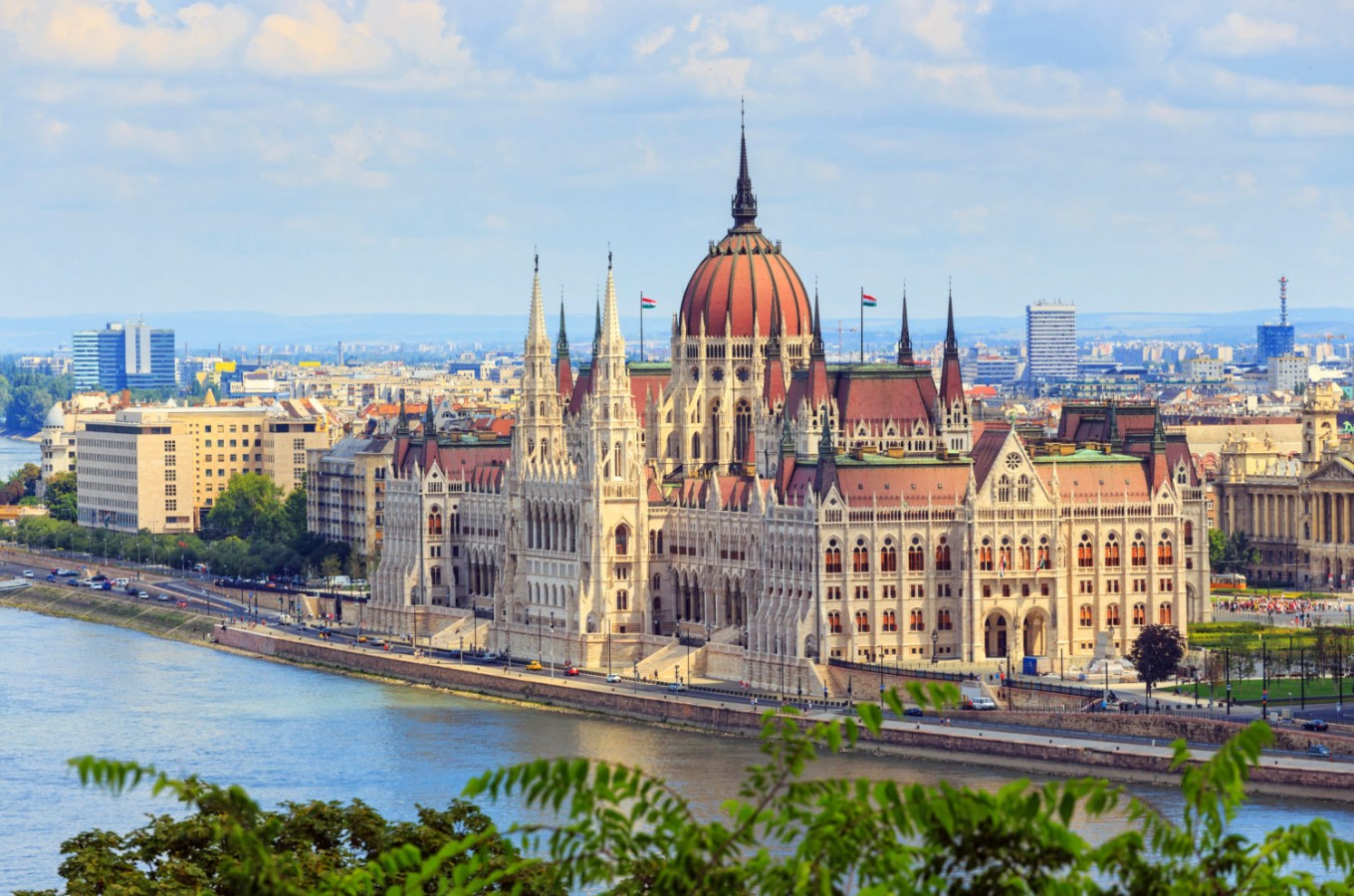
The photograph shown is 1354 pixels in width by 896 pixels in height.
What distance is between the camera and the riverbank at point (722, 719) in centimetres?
9000

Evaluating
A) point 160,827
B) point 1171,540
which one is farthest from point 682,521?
point 160,827

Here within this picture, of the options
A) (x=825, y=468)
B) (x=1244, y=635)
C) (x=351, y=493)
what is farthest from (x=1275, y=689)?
(x=351, y=493)

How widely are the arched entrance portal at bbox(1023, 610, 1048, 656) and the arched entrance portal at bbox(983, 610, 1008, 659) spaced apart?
3.49ft

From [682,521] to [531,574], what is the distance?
32.8 ft

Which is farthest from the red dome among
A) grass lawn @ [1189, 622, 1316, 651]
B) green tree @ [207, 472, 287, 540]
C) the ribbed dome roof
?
green tree @ [207, 472, 287, 540]

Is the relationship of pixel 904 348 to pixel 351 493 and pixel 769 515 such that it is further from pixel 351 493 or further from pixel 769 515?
pixel 351 493

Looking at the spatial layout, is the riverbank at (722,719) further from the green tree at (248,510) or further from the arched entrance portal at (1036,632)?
the green tree at (248,510)

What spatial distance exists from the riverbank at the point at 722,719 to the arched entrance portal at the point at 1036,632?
45.1 feet

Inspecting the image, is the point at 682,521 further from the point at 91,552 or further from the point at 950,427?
the point at 91,552

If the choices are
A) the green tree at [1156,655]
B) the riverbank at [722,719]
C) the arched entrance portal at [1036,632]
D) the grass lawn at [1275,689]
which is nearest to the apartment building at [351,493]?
the riverbank at [722,719]

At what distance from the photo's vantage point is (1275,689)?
10669 centimetres

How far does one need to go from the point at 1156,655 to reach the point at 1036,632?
9.39m

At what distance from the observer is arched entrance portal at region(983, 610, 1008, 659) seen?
384ft

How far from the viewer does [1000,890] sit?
94.7ft
